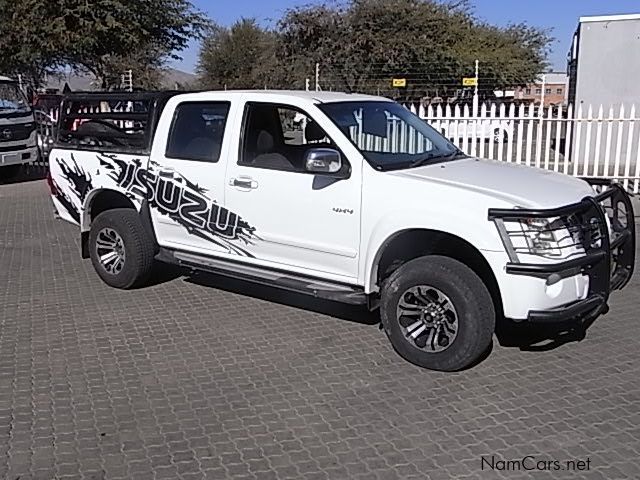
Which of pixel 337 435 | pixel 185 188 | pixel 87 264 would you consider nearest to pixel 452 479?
pixel 337 435

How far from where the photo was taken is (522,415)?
14.0 feet

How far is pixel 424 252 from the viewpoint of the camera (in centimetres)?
522

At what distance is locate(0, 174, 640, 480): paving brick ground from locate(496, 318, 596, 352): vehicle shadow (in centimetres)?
5

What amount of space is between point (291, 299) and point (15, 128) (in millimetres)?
10319

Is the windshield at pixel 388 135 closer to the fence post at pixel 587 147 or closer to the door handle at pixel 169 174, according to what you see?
the door handle at pixel 169 174

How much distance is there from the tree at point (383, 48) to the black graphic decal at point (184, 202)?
79.6 feet

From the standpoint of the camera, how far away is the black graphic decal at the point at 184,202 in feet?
19.4

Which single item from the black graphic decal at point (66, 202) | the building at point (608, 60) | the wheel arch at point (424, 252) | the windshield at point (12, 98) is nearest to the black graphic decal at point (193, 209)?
the black graphic decal at point (66, 202)

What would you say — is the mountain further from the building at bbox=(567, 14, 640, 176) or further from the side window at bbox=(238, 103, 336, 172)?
the side window at bbox=(238, 103, 336, 172)

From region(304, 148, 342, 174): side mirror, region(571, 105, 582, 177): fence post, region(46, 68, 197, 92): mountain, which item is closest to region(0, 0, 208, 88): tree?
region(46, 68, 197, 92): mountain

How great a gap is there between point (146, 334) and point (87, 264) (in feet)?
8.84

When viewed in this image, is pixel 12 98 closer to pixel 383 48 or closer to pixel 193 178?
pixel 193 178

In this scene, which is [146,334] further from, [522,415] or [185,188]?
[522,415]

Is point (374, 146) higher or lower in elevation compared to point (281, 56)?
lower
